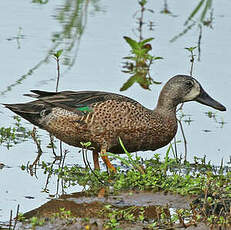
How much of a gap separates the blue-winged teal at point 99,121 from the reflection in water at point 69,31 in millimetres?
1789

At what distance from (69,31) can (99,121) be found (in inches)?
197

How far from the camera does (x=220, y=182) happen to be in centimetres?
711

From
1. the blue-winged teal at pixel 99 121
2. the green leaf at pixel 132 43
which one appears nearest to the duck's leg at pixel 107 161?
the blue-winged teal at pixel 99 121

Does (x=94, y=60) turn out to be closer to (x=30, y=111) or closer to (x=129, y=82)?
(x=129, y=82)

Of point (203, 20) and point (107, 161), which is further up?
point (203, 20)

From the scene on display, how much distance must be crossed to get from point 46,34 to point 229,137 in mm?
4242

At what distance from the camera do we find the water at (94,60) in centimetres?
817

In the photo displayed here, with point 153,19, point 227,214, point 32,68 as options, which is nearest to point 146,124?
point 227,214

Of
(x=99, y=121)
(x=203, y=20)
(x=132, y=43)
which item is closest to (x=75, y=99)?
(x=99, y=121)

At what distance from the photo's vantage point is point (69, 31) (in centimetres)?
1273

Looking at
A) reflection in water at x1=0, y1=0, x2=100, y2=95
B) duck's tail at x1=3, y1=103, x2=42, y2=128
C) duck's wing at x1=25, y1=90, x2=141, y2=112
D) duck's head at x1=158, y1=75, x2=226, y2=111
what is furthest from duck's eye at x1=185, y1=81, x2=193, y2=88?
reflection in water at x1=0, y1=0, x2=100, y2=95

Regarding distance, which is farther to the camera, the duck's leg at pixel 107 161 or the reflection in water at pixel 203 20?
the reflection in water at pixel 203 20

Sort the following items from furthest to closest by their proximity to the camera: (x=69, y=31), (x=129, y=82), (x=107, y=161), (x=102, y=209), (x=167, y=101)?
(x=69, y=31), (x=129, y=82), (x=167, y=101), (x=107, y=161), (x=102, y=209)

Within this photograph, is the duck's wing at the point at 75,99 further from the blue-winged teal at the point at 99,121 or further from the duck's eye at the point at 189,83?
the duck's eye at the point at 189,83
